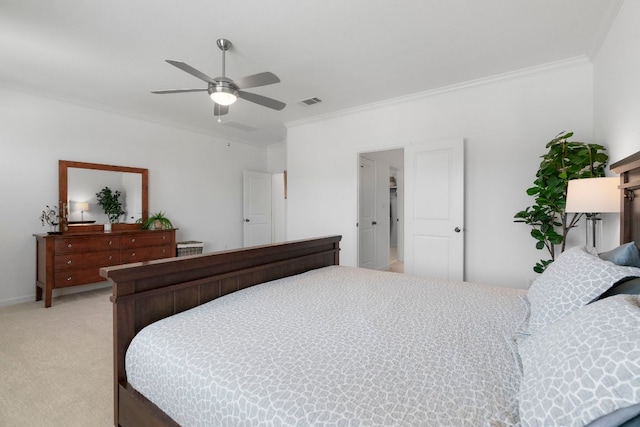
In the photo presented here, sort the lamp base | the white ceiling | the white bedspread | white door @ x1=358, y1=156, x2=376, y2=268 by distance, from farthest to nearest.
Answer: white door @ x1=358, y1=156, x2=376, y2=268
the lamp base
the white ceiling
the white bedspread

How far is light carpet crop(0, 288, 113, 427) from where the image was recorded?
5.80 feet

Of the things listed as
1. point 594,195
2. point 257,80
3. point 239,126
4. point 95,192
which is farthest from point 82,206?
point 594,195

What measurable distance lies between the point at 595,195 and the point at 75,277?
5212mm

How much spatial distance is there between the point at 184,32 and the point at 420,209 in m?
3.15

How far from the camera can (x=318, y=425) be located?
805 mm

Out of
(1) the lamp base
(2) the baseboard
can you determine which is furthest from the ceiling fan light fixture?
(2) the baseboard

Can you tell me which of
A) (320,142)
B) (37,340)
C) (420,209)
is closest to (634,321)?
(420,209)

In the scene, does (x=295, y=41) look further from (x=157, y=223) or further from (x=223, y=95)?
(x=157, y=223)

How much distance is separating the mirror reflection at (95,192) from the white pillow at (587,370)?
512 cm

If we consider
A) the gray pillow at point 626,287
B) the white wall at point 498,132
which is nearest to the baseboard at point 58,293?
the white wall at point 498,132

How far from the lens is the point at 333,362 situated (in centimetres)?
107

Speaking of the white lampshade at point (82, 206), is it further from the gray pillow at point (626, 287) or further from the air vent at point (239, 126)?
the gray pillow at point (626, 287)

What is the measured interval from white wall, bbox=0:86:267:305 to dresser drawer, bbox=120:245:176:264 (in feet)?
2.11

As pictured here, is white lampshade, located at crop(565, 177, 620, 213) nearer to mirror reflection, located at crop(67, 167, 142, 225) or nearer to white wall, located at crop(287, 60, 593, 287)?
white wall, located at crop(287, 60, 593, 287)
